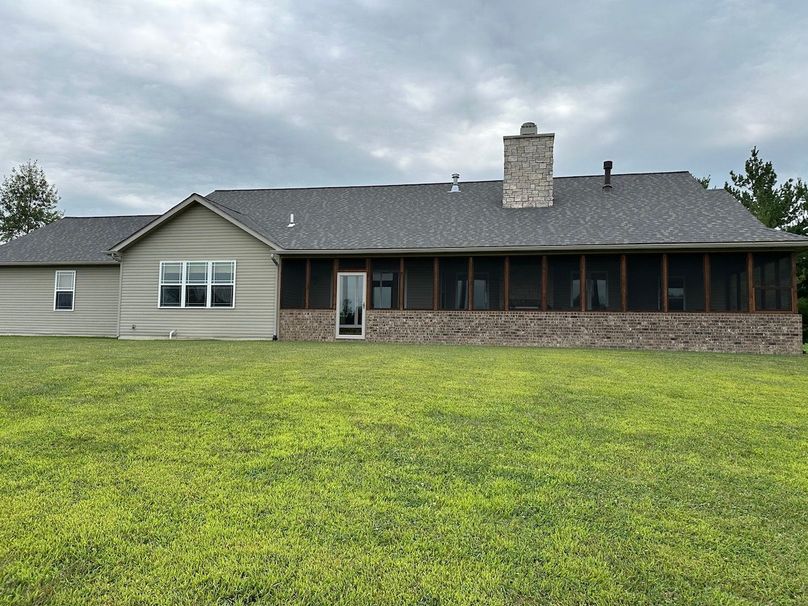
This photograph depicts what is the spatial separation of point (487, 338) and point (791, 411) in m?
8.64

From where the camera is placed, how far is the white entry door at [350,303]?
14.3m

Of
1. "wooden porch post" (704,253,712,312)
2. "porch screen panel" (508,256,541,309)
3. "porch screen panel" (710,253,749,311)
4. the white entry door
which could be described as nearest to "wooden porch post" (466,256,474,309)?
"porch screen panel" (508,256,541,309)

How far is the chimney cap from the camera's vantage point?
15.7 metres

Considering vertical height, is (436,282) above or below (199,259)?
below

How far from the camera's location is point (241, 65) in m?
16.3

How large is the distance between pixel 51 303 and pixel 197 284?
20.4 ft

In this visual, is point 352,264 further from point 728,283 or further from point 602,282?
point 728,283

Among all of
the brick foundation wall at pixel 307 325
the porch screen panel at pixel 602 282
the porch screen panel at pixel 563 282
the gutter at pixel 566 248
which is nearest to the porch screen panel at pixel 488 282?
the gutter at pixel 566 248

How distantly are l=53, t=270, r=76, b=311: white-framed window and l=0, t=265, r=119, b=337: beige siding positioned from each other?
0.14 metres

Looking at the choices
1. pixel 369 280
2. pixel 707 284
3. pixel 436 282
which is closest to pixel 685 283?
pixel 707 284

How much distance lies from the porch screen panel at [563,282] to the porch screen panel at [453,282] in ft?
7.50

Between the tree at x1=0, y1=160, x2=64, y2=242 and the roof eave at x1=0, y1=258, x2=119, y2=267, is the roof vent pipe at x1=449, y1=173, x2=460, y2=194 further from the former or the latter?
the tree at x1=0, y1=160, x2=64, y2=242

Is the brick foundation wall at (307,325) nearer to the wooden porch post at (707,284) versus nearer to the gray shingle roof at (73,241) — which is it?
the gray shingle roof at (73,241)

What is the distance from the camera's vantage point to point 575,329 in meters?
12.9
